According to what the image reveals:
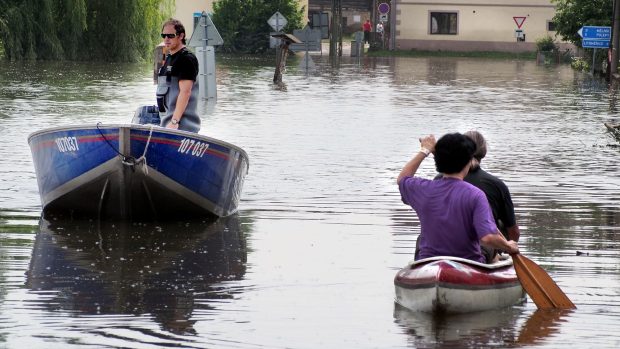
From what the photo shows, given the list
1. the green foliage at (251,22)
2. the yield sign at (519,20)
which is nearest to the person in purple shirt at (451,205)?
the green foliage at (251,22)

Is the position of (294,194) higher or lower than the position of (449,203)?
lower

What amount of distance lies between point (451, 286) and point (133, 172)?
4.56 metres

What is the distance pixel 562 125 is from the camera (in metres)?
26.2

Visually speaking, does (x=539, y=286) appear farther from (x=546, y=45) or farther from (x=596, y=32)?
(x=546, y=45)

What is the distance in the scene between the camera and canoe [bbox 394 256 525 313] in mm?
8492

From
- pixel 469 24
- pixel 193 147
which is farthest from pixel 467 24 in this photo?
pixel 193 147

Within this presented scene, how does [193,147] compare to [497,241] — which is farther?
[193,147]

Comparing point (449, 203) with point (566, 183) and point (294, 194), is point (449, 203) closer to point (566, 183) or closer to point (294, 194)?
point (294, 194)

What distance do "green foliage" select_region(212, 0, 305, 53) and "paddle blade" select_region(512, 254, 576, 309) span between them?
2414 inches

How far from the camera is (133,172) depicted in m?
12.4

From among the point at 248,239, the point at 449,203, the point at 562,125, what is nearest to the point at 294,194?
the point at 248,239

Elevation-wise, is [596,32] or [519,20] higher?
[596,32]

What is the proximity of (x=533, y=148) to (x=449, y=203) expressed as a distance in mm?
12904

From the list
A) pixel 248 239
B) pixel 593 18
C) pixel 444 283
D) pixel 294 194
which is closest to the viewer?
pixel 444 283
